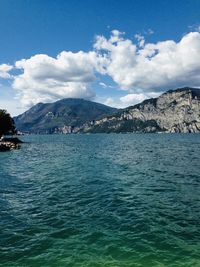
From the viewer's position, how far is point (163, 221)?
2684 centimetres

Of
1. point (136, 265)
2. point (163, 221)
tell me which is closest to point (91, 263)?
point (136, 265)

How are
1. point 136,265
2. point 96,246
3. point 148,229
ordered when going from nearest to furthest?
point 136,265 → point 96,246 → point 148,229

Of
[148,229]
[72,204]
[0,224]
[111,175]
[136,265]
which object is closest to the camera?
[136,265]

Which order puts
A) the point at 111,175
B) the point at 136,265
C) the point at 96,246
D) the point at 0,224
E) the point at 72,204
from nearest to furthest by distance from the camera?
the point at 136,265, the point at 96,246, the point at 0,224, the point at 72,204, the point at 111,175

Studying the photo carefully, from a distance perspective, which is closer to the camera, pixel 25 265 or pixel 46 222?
pixel 25 265

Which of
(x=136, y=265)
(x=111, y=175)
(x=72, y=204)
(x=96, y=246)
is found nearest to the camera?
(x=136, y=265)

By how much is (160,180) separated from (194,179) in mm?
5103

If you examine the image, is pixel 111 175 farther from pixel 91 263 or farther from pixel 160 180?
pixel 91 263

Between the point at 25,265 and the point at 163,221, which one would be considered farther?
the point at 163,221

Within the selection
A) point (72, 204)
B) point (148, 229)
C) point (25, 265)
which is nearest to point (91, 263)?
point (25, 265)

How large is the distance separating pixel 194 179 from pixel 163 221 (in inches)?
899

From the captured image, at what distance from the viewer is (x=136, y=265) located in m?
18.6

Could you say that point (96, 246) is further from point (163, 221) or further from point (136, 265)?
point (163, 221)

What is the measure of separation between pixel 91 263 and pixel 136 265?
8.57 feet
